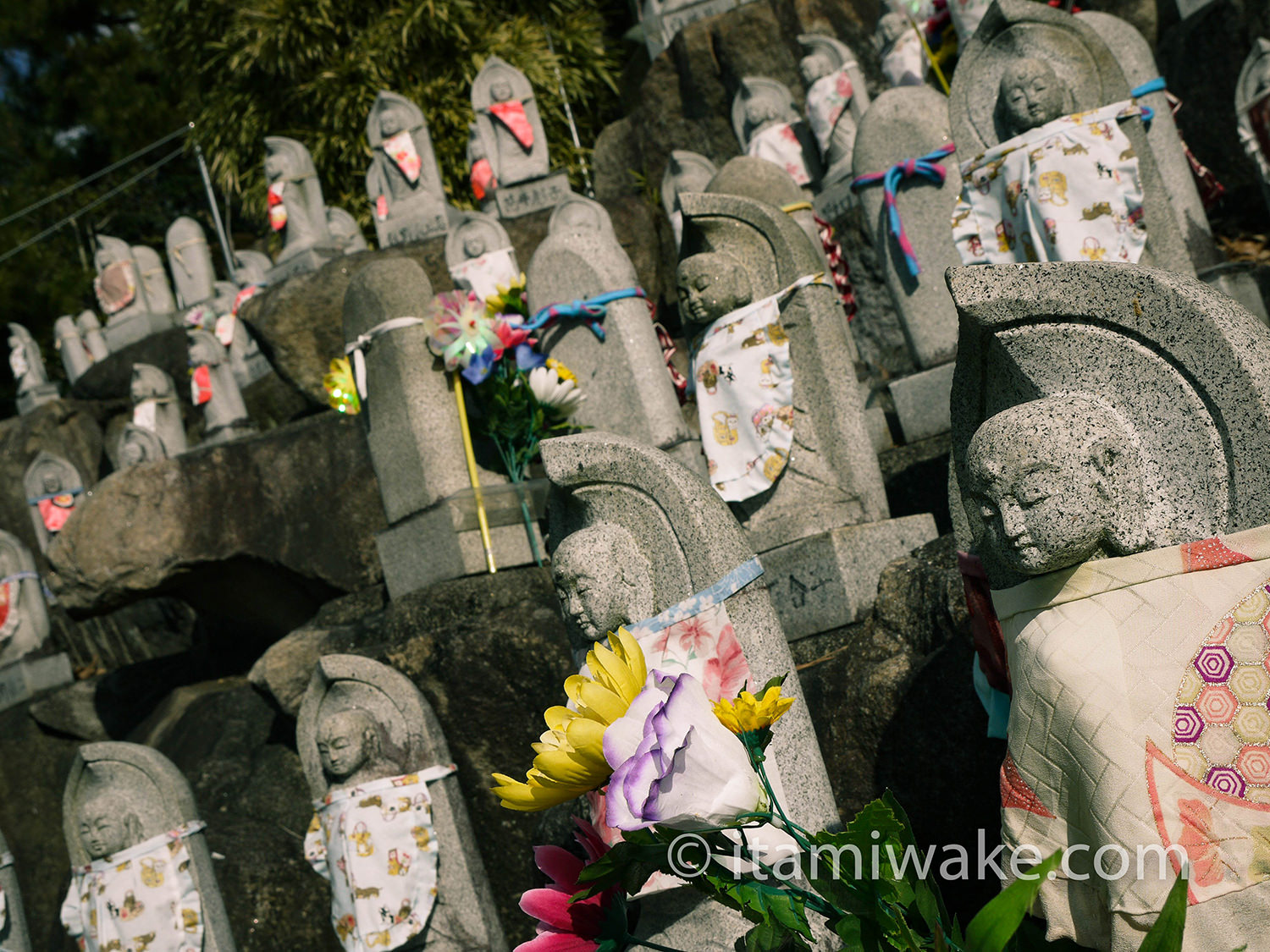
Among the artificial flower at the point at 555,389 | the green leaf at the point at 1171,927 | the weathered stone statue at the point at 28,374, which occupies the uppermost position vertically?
the weathered stone statue at the point at 28,374

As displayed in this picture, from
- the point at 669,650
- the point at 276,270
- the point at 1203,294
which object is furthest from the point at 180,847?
the point at 276,270

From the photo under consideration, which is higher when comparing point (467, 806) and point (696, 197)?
point (696, 197)

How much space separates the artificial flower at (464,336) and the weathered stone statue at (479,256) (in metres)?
2.11

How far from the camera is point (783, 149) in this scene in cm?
971

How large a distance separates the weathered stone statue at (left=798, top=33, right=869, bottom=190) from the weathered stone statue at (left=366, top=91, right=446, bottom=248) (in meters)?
3.79

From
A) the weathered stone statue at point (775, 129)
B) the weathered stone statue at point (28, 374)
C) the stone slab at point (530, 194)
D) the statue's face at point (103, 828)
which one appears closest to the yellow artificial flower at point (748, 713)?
the statue's face at point (103, 828)

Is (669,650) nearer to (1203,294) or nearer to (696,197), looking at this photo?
(1203,294)

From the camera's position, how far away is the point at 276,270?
486 inches

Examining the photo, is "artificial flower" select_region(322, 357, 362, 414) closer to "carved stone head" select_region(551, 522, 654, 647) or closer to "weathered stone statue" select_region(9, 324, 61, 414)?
"carved stone head" select_region(551, 522, 654, 647)

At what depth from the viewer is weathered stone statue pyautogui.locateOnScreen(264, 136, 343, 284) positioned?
1190 centimetres

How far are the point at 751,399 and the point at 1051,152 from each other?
146 centimetres

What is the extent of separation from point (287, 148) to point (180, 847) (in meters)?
9.53

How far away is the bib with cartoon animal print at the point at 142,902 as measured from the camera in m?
4.48

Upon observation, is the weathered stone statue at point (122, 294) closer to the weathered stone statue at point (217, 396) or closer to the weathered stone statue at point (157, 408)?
the weathered stone statue at point (157, 408)
